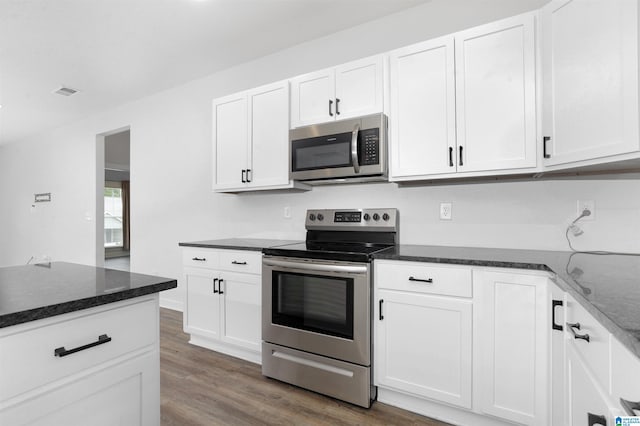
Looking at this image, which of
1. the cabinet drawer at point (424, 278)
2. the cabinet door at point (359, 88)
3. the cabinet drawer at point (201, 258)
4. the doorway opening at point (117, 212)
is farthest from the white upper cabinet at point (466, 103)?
the doorway opening at point (117, 212)

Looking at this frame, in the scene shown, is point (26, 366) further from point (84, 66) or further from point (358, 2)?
point (84, 66)

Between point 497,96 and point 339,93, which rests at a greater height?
point 339,93

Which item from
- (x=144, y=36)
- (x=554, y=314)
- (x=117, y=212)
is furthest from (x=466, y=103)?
(x=117, y=212)

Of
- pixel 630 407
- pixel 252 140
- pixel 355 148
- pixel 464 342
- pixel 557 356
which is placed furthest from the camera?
pixel 252 140

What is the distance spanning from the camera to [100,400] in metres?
1.03

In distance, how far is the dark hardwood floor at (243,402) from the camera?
1.86m

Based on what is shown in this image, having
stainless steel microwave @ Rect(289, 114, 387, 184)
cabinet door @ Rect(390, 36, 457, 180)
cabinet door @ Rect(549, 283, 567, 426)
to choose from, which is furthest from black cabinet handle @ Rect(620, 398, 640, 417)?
stainless steel microwave @ Rect(289, 114, 387, 184)

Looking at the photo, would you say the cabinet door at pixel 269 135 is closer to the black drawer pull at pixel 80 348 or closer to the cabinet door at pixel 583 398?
the black drawer pull at pixel 80 348

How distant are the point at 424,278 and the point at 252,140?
1.89 meters

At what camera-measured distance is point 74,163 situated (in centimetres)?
552

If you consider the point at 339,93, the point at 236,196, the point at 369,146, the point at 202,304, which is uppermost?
the point at 339,93

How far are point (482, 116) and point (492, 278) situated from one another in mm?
968

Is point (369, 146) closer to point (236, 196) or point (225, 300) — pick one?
point (225, 300)

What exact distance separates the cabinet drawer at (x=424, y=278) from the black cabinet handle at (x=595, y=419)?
0.78 metres
